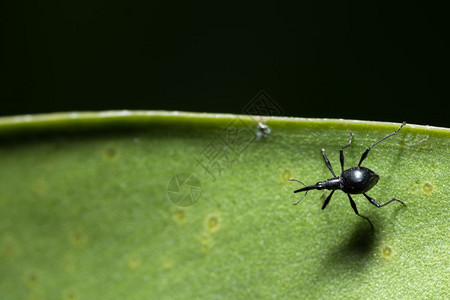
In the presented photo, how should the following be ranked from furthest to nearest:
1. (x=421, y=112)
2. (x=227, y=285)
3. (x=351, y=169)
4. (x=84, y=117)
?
(x=421, y=112)
(x=351, y=169)
(x=227, y=285)
(x=84, y=117)

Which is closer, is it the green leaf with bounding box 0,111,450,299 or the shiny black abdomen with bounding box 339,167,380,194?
the green leaf with bounding box 0,111,450,299

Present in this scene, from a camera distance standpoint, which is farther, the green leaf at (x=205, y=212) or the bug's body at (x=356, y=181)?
the bug's body at (x=356, y=181)

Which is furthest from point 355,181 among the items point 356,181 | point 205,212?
point 205,212

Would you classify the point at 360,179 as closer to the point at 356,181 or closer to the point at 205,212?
the point at 356,181

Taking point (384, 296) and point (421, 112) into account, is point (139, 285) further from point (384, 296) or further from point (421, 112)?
point (421, 112)

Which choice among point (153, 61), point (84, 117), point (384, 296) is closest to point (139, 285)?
point (84, 117)
